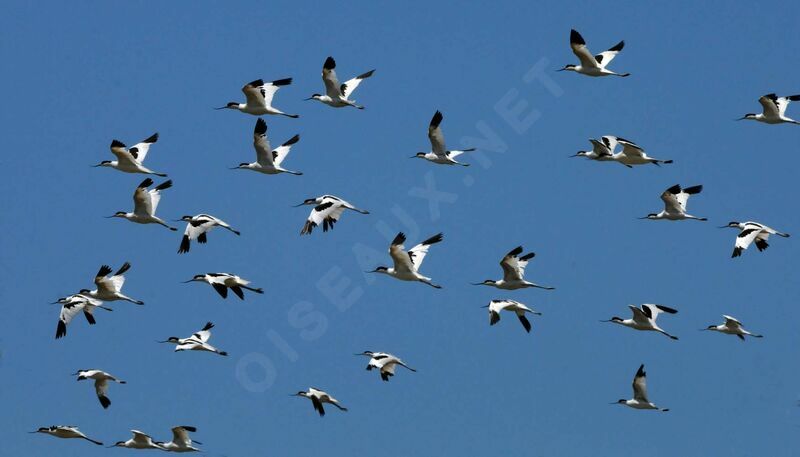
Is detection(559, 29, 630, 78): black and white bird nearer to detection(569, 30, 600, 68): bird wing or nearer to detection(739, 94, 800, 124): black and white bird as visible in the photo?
detection(569, 30, 600, 68): bird wing

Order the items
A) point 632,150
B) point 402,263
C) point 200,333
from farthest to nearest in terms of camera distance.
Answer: point 200,333 < point 632,150 < point 402,263

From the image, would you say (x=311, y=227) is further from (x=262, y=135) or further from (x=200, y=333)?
(x=200, y=333)

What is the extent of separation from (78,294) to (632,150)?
1402 centimetres

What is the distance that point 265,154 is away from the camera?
34.9 metres

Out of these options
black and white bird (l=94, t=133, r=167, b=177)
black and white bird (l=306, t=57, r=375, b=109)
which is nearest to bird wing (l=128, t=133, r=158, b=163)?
black and white bird (l=94, t=133, r=167, b=177)

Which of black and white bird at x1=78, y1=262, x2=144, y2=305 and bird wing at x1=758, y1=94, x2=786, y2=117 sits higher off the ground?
bird wing at x1=758, y1=94, x2=786, y2=117

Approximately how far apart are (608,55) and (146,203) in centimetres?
1211

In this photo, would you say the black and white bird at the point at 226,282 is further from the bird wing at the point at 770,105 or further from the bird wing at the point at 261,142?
the bird wing at the point at 770,105

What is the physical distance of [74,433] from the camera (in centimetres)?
3466

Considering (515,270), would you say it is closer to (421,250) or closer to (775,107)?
(421,250)

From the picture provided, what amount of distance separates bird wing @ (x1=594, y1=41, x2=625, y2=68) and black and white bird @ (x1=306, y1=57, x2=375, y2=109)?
5.74 m

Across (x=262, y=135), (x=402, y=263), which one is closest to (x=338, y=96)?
(x=262, y=135)

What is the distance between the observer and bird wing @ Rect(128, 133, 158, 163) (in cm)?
3406

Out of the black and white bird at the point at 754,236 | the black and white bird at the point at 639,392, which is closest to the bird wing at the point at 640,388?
the black and white bird at the point at 639,392
